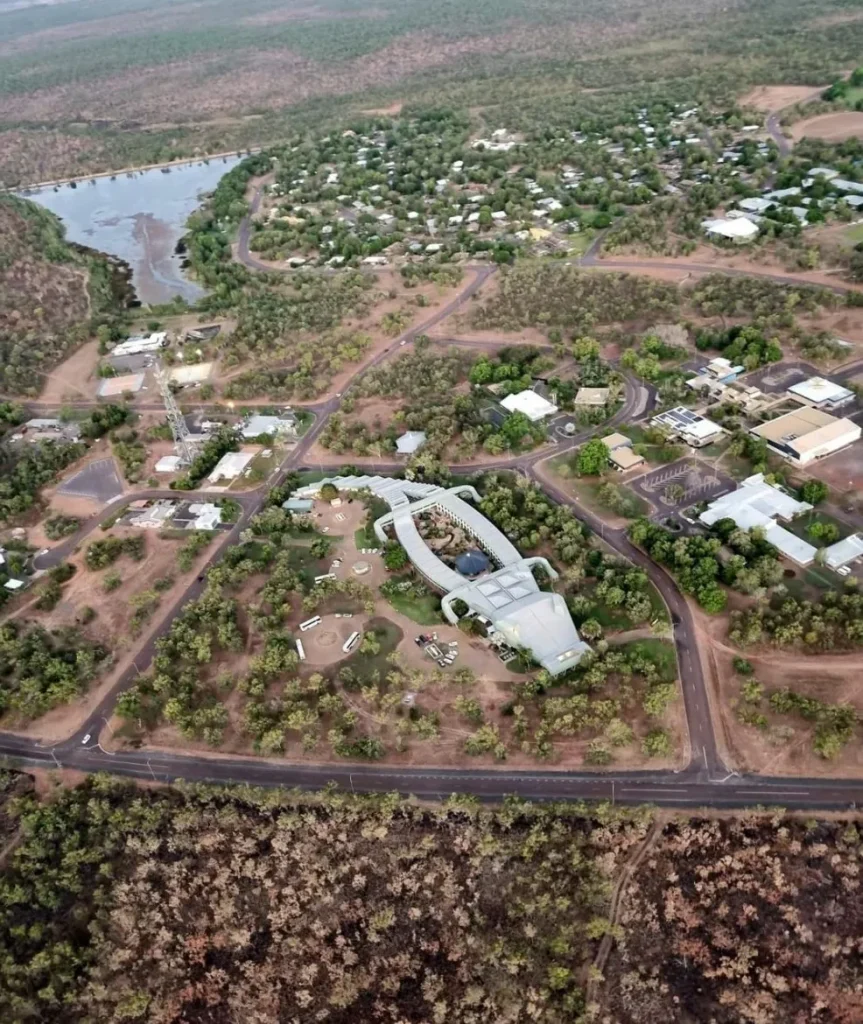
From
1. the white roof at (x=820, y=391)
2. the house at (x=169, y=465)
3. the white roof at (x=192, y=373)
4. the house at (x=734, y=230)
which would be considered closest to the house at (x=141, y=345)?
the white roof at (x=192, y=373)

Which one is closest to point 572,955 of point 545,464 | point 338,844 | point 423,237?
point 338,844

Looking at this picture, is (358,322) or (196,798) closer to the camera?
(196,798)

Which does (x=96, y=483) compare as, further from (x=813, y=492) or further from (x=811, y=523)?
(x=813, y=492)

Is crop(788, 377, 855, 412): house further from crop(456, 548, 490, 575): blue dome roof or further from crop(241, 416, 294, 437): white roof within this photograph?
crop(241, 416, 294, 437): white roof

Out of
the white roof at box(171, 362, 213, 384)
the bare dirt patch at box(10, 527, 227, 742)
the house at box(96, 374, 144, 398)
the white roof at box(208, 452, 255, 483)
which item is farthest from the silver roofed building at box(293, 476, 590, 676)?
the house at box(96, 374, 144, 398)

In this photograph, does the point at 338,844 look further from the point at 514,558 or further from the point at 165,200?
the point at 165,200

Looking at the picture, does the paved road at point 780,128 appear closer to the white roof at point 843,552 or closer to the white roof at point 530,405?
the white roof at point 530,405

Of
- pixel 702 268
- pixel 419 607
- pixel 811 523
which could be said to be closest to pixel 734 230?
pixel 702 268
